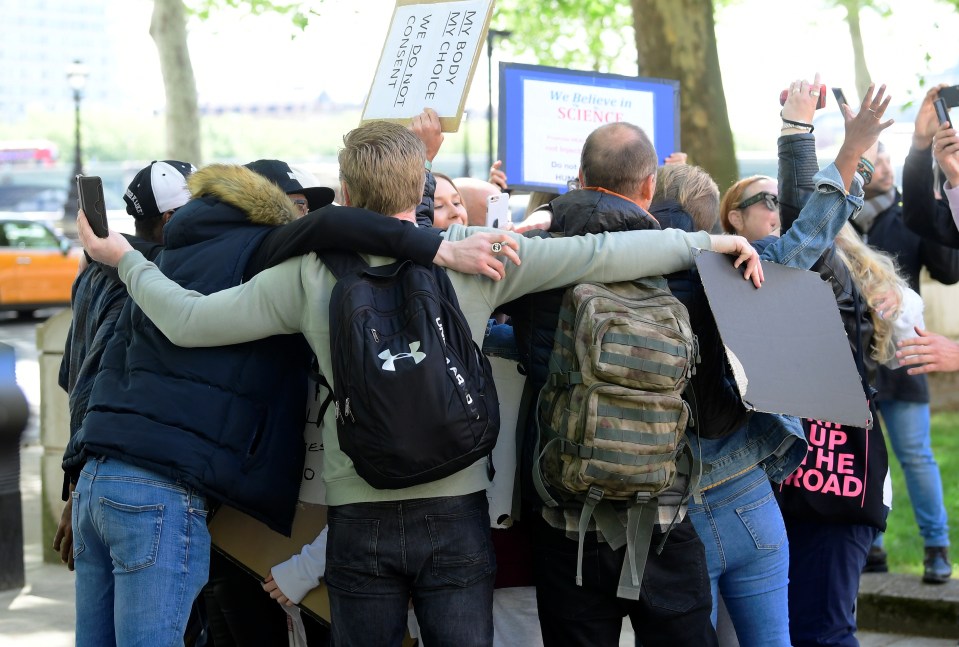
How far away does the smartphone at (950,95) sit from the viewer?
4082mm

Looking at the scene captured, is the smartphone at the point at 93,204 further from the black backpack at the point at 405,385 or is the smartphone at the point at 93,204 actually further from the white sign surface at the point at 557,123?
the white sign surface at the point at 557,123

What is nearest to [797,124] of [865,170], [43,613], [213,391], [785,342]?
[865,170]

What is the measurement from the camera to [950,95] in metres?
4.10

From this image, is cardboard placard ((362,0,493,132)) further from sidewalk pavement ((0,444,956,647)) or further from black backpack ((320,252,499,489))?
sidewalk pavement ((0,444,956,647))

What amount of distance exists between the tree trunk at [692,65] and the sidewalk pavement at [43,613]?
494cm

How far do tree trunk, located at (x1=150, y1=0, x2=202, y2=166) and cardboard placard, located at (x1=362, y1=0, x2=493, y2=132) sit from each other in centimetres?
1527

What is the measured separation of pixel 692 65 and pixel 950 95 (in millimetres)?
5905

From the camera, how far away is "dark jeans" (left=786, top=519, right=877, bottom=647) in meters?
3.71

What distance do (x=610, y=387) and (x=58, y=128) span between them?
73677mm

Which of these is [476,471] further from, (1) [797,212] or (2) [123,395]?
(1) [797,212]

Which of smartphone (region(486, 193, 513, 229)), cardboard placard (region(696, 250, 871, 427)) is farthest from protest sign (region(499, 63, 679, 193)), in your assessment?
cardboard placard (region(696, 250, 871, 427))

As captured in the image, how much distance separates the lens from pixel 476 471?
9.61 ft

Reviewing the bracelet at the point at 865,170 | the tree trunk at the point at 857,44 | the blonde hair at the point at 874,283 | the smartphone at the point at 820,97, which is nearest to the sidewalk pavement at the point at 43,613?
the blonde hair at the point at 874,283

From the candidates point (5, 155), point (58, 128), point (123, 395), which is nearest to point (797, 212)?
point (123, 395)
